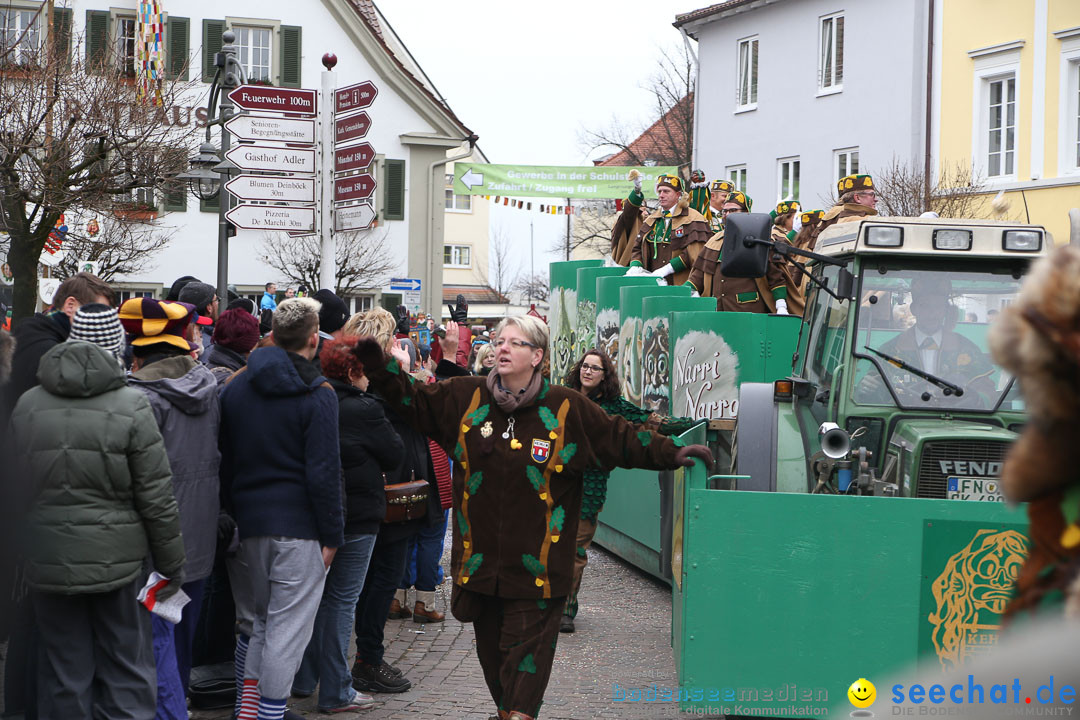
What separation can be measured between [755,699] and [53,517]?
3057 mm

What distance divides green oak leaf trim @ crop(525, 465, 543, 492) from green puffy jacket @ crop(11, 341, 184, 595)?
1.45 metres

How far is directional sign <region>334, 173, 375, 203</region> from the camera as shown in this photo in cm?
1371

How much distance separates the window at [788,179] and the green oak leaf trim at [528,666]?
28.8 metres

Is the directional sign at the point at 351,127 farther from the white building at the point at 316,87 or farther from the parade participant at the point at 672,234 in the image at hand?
the white building at the point at 316,87

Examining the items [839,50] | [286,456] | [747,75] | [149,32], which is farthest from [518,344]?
[747,75]

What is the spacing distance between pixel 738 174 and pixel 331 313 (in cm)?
2930

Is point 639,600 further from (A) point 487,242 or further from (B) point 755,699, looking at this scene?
(A) point 487,242

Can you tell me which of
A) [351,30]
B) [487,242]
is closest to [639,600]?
[351,30]

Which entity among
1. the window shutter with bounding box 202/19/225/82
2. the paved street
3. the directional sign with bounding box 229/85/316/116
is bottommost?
the paved street

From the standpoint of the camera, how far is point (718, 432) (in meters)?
9.49

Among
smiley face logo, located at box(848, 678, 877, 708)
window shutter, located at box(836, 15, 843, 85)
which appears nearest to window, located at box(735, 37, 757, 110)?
window shutter, located at box(836, 15, 843, 85)

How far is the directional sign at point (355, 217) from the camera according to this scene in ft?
44.8

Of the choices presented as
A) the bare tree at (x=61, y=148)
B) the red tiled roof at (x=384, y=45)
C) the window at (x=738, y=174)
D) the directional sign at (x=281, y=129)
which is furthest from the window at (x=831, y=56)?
the directional sign at (x=281, y=129)

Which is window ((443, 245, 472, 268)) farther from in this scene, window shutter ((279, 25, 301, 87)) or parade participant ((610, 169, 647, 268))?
parade participant ((610, 169, 647, 268))
